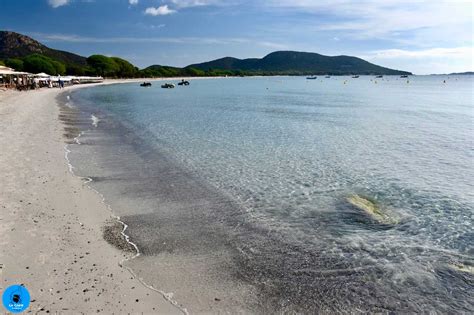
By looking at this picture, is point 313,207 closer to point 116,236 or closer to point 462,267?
point 462,267

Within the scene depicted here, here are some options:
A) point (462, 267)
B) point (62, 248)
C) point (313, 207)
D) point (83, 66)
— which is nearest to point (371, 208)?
point (313, 207)

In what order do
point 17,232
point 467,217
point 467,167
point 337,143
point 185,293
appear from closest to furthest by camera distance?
point 185,293, point 17,232, point 467,217, point 467,167, point 337,143

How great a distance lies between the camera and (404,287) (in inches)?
309

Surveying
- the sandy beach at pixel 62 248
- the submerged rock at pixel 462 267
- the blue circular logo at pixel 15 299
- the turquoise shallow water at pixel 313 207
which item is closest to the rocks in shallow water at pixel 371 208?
the turquoise shallow water at pixel 313 207

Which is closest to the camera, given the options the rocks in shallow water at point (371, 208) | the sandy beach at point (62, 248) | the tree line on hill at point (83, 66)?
the sandy beach at point (62, 248)

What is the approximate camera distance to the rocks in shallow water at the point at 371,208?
11.5 metres

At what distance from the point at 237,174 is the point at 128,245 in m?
7.89

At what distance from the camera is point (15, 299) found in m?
6.23

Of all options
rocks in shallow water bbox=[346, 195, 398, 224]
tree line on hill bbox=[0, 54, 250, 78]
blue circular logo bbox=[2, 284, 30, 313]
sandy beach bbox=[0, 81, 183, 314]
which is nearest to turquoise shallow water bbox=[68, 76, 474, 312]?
rocks in shallow water bbox=[346, 195, 398, 224]

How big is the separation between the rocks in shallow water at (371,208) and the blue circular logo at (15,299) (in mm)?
9405

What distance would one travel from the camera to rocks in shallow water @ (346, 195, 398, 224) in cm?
1151

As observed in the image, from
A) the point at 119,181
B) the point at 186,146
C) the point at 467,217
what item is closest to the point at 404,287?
the point at 467,217

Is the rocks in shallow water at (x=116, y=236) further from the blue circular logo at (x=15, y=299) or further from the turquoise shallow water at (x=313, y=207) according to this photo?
the blue circular logo at (x=15, y=299)

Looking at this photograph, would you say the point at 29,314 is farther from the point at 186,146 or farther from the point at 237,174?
the point at 186,146
